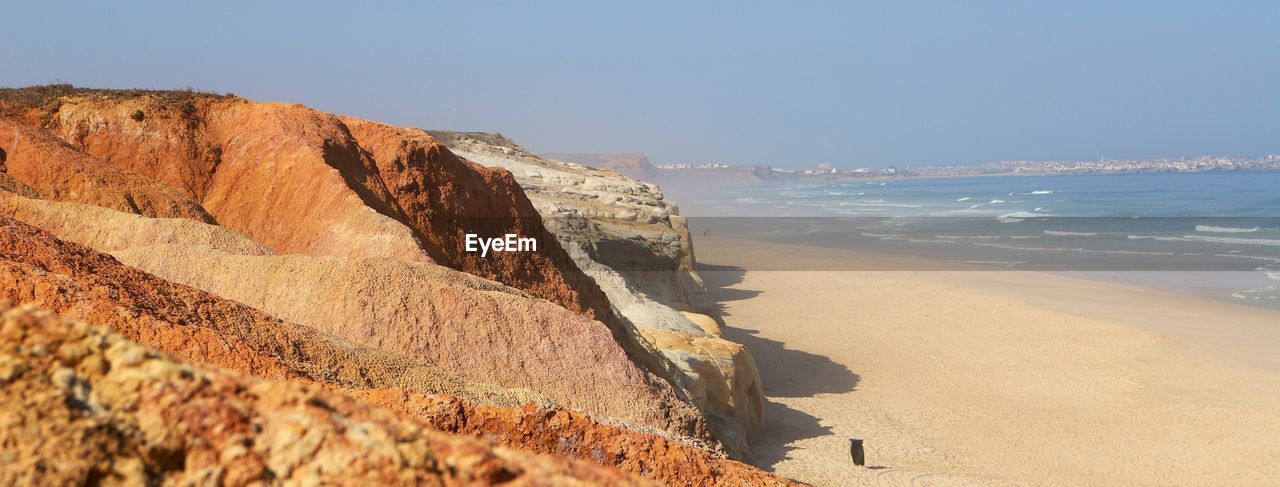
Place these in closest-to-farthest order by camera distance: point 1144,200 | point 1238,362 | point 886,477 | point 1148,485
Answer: point 886,477, point 1148,485, point 1238,362, point 1144,200

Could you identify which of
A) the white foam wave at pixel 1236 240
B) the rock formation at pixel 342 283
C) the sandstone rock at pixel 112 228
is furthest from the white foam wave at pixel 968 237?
the sandstone rock at pixel 112 228

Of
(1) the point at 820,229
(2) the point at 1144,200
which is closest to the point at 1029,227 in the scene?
(1) the point at 820,229

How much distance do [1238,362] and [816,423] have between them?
37.1 ft

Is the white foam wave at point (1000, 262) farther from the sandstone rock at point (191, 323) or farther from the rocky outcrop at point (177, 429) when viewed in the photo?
the rocky outcrop at point (177, 429)

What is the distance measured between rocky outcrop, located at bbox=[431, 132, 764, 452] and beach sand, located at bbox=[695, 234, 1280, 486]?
32.0 inches

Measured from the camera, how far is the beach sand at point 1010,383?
13.3m

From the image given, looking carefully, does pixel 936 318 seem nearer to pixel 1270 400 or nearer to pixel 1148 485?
pixel 1270 400


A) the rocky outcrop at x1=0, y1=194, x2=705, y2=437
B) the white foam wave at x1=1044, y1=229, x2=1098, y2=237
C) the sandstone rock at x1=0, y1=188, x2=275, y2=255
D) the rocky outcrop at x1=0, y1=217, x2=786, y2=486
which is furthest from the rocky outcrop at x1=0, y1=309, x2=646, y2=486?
the white foam wave at x1=1044, y1=229, x2=1098, y2=237

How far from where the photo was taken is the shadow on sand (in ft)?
42.8

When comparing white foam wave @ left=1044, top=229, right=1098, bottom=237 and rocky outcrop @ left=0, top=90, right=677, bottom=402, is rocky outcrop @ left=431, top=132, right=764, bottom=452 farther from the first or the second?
white foam wave @ left=1044, top=229, right=1098, bottom=237

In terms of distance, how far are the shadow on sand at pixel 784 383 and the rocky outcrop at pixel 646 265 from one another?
1.37 feet

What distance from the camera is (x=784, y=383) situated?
685 inches

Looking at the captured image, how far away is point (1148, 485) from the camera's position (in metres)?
12.8

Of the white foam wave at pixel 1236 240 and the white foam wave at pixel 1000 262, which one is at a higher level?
the white foam wave at pixel 1236 240
